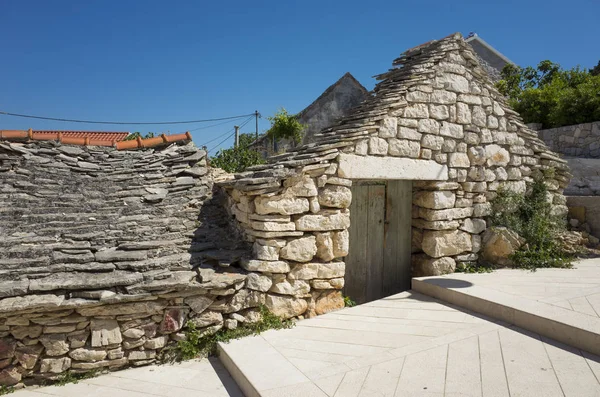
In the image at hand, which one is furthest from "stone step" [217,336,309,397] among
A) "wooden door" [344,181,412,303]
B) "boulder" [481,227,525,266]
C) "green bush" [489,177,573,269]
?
"green bush" [489,177,573,269]

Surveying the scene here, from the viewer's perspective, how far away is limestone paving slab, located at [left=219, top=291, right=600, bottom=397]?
2.81 meters

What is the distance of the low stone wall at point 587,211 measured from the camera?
6.50m

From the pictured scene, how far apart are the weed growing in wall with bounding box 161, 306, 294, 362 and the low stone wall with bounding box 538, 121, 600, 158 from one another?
10111 millimetres

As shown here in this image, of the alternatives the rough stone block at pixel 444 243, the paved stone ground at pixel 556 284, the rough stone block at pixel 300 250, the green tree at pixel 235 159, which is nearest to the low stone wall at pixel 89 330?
the rough stone block at pixel 300 250

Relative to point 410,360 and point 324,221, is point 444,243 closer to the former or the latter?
point 324,221

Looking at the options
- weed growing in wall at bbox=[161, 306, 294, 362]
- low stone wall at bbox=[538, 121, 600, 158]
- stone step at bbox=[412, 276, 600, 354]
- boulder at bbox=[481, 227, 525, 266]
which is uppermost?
low stone wall at bbox=[538, 121, 600, 158]

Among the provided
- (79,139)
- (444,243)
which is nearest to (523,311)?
(444,243)

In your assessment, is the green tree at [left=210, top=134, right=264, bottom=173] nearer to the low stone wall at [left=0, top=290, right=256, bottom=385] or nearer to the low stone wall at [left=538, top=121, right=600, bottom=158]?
the low stone wall at [left=0, top=290, right=256, bottom=385]

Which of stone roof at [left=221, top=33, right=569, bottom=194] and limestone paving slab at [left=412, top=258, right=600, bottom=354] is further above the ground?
stone roof at [left=221, top=33, right=569, bottom=194]

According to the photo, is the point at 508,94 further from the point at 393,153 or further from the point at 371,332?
the point at 371,332

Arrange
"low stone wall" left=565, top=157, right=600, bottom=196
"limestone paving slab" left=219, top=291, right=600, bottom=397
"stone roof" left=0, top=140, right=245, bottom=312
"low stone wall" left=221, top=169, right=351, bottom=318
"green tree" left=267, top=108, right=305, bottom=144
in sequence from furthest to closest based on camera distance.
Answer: "green tree" left=267, top=108, right=305, bottom=144
"low stone wall" left=565, top=157, right=600, bottom=196
"low stone wall" left=221, top=169, right=351, bottom=318
"stone roof" left=0, top=140, right=245, bottom=312
"limestone paving slab" left=219, top=291, right=600, bottom=397

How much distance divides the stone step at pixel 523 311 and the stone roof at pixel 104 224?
2.63 metres

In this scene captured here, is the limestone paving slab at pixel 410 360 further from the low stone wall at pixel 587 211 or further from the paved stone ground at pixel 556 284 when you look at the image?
the low stone wall at pixel 587 211

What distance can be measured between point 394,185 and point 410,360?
116 inches
